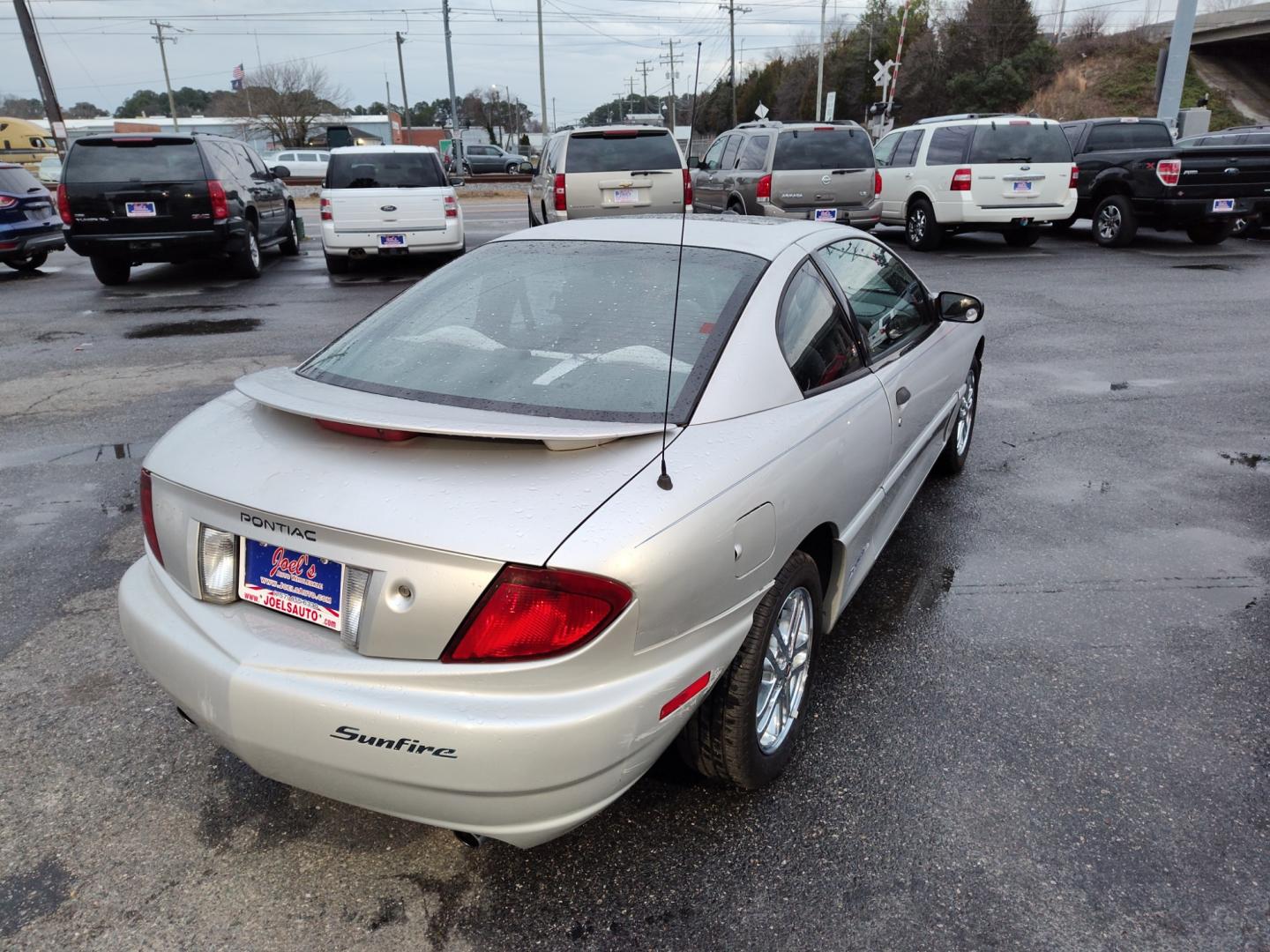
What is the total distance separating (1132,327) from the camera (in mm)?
8992

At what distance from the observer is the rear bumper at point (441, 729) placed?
191 centimetres

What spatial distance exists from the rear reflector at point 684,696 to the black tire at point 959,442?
2942mm

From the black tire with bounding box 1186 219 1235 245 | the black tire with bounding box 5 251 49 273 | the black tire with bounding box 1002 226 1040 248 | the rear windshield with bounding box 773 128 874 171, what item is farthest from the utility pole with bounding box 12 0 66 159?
the black tire with bounding box 1186 219 1235 245

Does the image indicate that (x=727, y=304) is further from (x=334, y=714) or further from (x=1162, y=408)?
(x=1162, y=408)

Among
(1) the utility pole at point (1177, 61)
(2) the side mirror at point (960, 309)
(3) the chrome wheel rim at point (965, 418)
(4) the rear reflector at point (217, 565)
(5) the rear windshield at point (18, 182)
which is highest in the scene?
(1) the utility pole at point (1177, 61)

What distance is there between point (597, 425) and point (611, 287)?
0.87 metres

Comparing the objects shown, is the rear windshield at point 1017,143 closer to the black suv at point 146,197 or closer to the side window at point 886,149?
the side window at point 886,149

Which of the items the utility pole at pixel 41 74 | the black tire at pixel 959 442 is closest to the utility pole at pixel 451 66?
the utility pole at pixel 41 74

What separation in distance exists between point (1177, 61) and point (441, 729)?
22.9 metres

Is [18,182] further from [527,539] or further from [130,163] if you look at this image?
[527,539]

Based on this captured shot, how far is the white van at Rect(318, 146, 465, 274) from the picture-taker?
1198 centimetres

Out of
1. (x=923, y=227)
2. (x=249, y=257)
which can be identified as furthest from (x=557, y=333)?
(x=923, y=227)

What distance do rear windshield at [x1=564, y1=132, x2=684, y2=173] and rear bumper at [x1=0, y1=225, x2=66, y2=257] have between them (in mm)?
7160

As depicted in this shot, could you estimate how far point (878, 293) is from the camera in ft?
12.4
